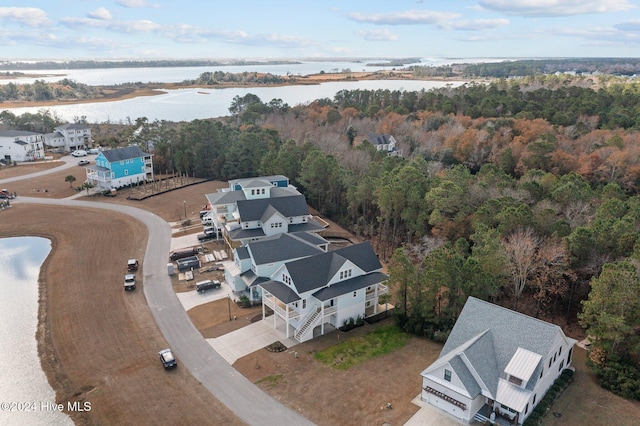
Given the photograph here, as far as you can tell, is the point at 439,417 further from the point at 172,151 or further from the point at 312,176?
the point at 172,151

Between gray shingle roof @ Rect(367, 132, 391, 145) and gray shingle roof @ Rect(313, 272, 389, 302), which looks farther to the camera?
gray shingle roof @ Rect(367, 132, 391, 145)

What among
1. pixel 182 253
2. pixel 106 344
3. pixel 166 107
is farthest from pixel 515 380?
pixel 166 107

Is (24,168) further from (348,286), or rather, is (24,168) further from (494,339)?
(494,339)

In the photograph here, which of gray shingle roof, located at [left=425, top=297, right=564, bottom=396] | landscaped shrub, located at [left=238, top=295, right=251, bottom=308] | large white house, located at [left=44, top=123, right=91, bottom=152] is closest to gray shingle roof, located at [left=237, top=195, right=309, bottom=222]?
landscaped shrub, located at [left=238, top=295, right=251, bottom=308]

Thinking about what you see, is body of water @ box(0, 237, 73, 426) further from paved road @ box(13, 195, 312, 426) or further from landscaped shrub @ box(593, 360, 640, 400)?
landscaped shrub @ box(593, 360, 640, 400)

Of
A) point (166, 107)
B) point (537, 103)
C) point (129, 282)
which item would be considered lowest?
point (129, 282)

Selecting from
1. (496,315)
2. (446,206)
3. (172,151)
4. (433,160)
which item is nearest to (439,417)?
(496,315)
